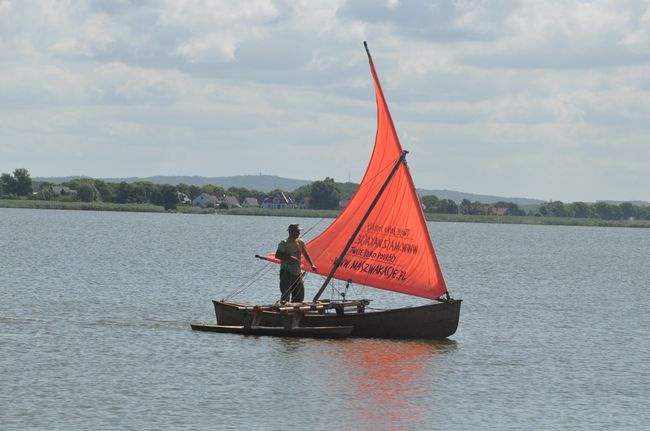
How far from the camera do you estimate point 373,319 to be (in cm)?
3988

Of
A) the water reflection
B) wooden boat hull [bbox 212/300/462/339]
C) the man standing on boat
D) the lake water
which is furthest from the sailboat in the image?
the water reflection

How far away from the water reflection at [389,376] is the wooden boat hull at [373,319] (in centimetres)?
36

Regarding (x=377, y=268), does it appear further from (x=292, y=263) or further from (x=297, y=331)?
(x=297, y=331)

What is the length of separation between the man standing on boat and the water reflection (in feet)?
8.71

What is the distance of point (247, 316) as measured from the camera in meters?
39.9

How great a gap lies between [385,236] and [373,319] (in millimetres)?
3229

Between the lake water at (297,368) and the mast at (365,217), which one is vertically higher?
the mast at (365,217)

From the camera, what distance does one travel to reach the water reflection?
97.7ft

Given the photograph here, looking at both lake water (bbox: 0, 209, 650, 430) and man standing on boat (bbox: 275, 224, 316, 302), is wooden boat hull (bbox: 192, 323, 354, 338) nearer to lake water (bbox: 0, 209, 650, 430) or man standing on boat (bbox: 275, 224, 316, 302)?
lake water (bbox: 0, 209, 650, 430)

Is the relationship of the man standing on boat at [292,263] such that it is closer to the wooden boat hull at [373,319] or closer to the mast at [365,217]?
the mast at [365,217]

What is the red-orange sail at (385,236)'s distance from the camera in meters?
41.0

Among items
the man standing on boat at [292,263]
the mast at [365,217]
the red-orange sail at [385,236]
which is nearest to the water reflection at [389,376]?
the red-orange sail at [385,236]

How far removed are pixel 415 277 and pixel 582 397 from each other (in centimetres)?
940

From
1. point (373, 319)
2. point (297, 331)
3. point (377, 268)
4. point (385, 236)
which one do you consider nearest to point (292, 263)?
point (297, 331)
